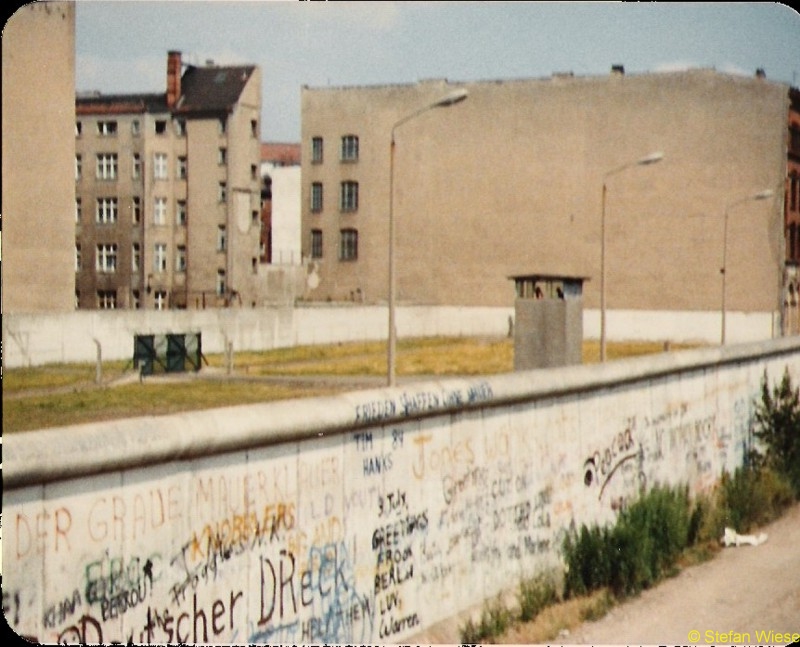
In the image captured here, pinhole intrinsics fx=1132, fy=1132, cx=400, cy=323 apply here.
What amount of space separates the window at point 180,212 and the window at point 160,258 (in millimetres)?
2354

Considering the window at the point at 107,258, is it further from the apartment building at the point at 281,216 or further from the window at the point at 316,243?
the apartment building at the point at 281,216

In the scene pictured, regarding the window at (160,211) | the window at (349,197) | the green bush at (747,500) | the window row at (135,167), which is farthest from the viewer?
the window at (349,197)

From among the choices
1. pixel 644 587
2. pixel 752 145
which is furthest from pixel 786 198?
pixel 644 587

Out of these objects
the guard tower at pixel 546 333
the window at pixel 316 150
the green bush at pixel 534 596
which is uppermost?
the window at pixel 316 150

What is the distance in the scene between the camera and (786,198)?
6091 cm

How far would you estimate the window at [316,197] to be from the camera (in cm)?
7038

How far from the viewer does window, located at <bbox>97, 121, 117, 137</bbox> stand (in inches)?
1984

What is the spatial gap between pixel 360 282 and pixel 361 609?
2316 inches

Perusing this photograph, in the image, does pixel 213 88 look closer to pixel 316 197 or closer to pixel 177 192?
pixel 177 192

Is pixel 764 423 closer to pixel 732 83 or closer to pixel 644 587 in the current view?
pixel 644 587

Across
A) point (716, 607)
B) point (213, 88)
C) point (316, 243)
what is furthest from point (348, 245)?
point (716, 607)

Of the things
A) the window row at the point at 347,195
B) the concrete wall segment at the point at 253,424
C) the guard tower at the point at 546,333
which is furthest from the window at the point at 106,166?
the concrete wall segment at the point at 253,424

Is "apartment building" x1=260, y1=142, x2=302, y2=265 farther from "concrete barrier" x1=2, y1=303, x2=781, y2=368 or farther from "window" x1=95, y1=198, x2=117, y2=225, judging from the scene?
"window" x1=95, y1=198, x2=117, y2=225

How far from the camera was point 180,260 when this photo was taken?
6169cm
